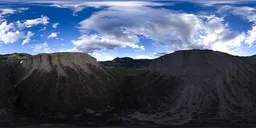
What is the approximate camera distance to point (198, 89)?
1983 inches

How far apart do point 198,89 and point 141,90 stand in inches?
334

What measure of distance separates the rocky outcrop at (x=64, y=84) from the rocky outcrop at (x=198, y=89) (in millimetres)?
5931

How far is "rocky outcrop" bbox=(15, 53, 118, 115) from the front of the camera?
160ft

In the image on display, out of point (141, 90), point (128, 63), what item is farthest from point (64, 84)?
point (128, 63)

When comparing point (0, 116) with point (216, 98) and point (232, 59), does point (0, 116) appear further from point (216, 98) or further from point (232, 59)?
point (232, 59)

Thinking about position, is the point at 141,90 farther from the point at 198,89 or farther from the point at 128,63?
the point at 128,63

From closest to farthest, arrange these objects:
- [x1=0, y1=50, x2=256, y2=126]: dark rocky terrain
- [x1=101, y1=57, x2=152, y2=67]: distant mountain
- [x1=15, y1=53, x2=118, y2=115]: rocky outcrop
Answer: [x1=0, y1=50, x2=256, y2=126]: dark rocky terrain, [x1=15, y1=53, x2=118, y2=115]: rocky outcrop, [x1=101, y1=57, x2=152, y2=67]: distant mountain

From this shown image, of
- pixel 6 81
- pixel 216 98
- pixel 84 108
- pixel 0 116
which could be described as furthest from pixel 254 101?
pixel 6 81

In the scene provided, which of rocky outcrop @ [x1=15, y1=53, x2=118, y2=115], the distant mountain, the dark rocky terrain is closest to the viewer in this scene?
the dark rocky terrain

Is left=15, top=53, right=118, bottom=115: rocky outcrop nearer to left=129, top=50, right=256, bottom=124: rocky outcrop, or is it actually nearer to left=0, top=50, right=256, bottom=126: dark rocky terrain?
left=0, top=50, right=256, bottom=126: dark rocky terrain

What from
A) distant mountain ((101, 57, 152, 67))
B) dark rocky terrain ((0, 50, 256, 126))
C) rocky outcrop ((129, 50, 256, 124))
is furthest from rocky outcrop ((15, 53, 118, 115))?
distant mountain ((101, 57, 152, 67))

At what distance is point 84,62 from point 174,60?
1563cm

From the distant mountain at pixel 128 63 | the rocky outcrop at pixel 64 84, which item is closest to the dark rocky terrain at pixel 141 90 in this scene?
the rocky outcrop at pixel 64 84

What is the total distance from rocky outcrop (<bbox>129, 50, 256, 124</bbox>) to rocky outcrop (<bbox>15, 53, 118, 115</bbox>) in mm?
5931
